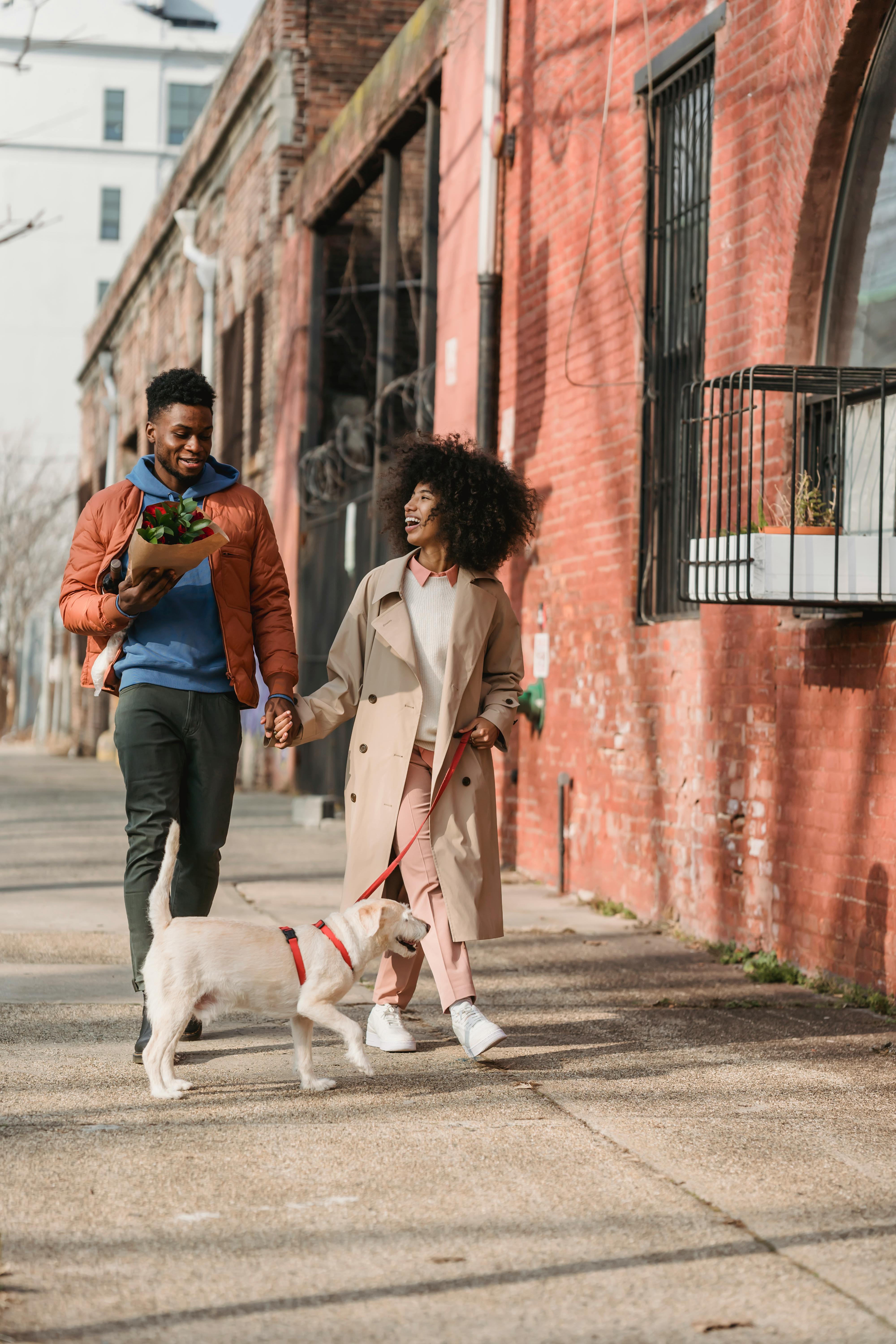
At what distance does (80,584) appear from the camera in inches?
214

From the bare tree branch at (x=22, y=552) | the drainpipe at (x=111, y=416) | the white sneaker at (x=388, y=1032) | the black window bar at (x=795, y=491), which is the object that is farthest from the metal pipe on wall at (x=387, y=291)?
the bare tree branch at (x=22, y=552)

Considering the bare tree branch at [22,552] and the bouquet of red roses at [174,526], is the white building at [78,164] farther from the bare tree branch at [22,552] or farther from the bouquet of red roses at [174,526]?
the bouquet of red roses at [174,526]

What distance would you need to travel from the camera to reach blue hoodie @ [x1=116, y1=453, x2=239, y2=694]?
5398 mm

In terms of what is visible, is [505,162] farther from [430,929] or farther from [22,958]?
[430,929]

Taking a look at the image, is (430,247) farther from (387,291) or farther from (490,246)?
(490,246)

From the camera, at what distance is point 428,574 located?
18.5 feet

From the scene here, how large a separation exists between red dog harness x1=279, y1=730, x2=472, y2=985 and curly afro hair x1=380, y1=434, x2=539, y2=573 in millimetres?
670

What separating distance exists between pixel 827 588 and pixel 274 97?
49.8ft

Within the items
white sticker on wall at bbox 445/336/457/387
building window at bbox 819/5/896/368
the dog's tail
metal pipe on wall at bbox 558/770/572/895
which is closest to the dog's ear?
the dog's tail

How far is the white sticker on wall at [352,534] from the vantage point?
51.3 feet

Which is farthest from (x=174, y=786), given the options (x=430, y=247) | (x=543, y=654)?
(x=430, y=247)

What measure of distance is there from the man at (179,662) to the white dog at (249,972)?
329mm

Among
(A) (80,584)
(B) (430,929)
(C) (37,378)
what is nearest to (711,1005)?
(B) (430,929)

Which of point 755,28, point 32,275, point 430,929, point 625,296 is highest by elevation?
point 32,275
